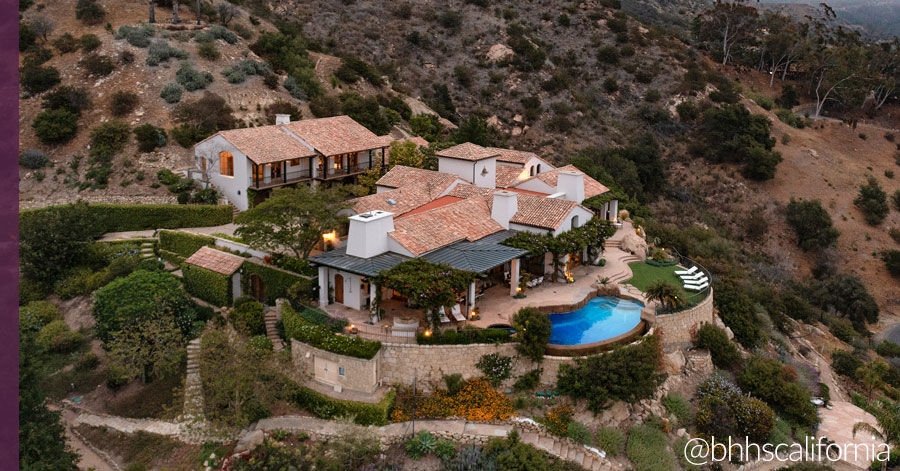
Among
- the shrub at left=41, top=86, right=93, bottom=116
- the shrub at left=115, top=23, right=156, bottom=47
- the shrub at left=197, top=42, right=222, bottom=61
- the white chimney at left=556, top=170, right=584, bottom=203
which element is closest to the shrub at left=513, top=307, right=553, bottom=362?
the white chimney at left=556, top=170, right=584, bottom=203

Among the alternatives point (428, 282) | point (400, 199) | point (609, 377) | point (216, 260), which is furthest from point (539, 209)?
point (216, 260)

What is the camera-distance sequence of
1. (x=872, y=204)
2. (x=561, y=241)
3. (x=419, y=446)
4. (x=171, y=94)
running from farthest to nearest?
(x=872, y=204) < (x=171, y=94) < (x=561, y=241) < (x=419, y=446)

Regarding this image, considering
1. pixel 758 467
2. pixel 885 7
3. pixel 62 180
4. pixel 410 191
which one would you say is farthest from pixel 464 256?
pixel 885 7

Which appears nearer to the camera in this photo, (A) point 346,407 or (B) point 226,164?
(A) point 346,407

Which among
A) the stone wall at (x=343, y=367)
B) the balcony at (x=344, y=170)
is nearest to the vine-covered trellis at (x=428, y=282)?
the stone wall at (x=343, y=367)

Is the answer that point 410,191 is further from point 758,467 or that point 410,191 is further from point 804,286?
point 804,286

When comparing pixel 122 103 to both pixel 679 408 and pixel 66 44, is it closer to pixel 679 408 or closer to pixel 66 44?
pixel 66 44
